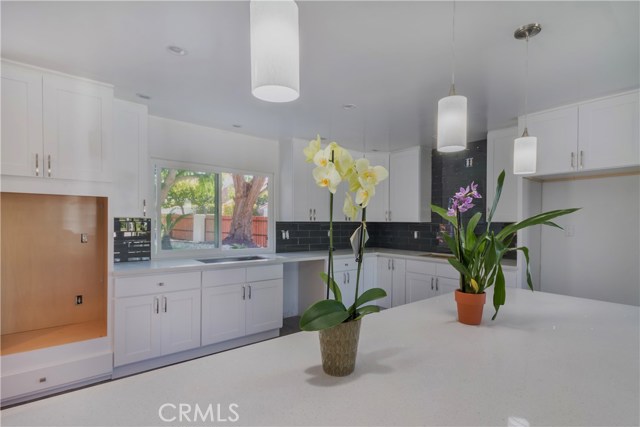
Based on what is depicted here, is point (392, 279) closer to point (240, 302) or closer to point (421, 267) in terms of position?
point (421, 267)

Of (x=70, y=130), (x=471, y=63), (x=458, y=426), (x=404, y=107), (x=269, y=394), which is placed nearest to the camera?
(x=458, y=426)

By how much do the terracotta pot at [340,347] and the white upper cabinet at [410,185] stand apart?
3.71 m

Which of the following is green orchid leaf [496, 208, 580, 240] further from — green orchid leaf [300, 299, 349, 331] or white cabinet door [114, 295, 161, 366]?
white cabinet door [114, 295, 161, 366]

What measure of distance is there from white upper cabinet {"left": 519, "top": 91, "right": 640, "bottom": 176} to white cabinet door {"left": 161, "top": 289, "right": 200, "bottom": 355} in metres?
3.31

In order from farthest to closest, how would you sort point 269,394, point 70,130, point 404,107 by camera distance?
point 404,107 → point 70,130 → point 269,394

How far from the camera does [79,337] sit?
2.48 m

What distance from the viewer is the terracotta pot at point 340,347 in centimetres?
88

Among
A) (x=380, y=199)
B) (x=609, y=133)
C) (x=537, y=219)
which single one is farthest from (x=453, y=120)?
(x=380, y=199)

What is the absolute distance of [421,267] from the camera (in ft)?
13.1

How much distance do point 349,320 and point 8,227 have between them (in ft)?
9.48

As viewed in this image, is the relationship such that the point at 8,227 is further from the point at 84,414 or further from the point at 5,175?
the point at 84,414

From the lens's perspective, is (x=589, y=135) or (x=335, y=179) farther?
(x=589, y=135)

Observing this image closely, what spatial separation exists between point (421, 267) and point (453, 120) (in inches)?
113

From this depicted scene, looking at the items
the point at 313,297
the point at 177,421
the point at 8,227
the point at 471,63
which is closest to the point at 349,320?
the point at 177,421
